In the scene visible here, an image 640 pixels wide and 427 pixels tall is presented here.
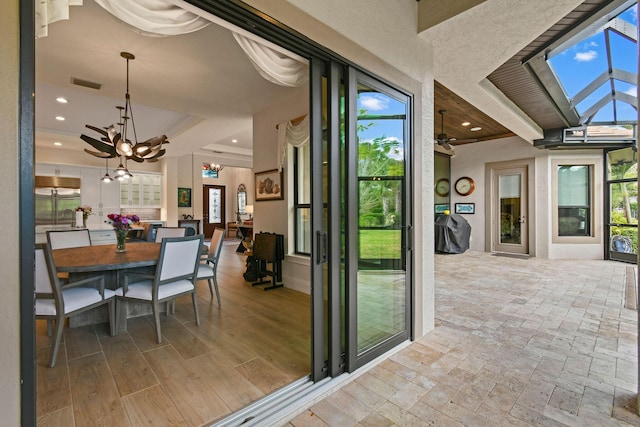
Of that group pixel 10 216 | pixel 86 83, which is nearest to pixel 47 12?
pixel 10 216

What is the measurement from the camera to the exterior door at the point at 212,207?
1188cm

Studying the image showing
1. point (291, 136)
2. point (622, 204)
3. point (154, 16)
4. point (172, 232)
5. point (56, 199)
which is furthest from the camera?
point (56, 199)

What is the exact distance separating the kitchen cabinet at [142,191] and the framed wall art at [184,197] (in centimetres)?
61

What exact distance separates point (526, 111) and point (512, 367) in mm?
4924

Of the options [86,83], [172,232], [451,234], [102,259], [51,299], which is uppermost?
[86,83]

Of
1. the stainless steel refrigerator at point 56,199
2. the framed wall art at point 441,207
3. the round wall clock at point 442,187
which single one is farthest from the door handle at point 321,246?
the stainless steel refrigerator at point 56,199

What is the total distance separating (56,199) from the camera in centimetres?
689

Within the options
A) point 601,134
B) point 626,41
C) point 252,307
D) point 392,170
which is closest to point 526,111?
point 626,41

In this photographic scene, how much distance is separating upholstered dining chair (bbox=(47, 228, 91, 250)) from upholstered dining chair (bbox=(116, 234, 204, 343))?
62.9 inches

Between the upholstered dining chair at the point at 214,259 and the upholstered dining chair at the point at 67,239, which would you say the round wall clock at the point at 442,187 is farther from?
the upholstered dining chair at the point at 67,239

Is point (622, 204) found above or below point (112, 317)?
above

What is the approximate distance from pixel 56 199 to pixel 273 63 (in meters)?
7.50

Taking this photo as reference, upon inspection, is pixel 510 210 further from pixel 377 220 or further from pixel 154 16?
pixel 154 16

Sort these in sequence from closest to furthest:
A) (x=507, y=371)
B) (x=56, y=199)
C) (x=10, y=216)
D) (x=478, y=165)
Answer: (x=10, y=216), (x=507, y=371), (x=56, y=199), (x=478, y=165)
